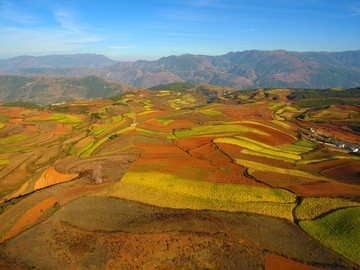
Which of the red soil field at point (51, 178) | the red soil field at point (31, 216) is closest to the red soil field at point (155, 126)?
the red soil field at point (51, 178)

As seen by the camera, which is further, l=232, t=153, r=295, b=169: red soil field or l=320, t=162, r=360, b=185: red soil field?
l=232, t=153, r=295, b=169: red soil field

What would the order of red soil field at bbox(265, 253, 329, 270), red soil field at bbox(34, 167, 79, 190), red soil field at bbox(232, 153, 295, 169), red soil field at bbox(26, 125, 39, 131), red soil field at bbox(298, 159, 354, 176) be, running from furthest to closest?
red soil field at bbox(26, 125, 39, 131), red soil field at bbox(232, 153, 295, 169), red soil field at bbox(298, 159, 354, 176), red soil field at bbox(34, 167, 79, 190), red soil field at bbox(265, 253, 329, 270)

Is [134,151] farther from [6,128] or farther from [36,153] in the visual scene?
[6,128]

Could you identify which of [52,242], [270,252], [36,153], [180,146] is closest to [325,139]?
[180,146]

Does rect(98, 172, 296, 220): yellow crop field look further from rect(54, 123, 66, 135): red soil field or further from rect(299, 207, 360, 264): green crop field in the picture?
rect(54, 123, 66, 135): red soil field

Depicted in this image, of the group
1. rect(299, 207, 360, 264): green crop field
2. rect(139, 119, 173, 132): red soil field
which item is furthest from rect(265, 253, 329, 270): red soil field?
rect(139, 119, 173, 132): red soil field

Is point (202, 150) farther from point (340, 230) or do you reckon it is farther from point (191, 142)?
point (340, 230)

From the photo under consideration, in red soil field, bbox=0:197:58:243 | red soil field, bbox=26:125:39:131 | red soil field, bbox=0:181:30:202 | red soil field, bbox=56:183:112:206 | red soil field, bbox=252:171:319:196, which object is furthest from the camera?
red soil field, bbox=26:125:39:131
